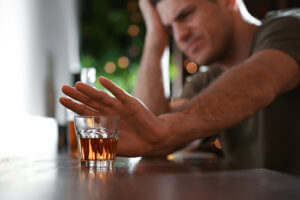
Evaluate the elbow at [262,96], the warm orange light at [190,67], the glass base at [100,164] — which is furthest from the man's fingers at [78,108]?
the warm orange light at [190,67]

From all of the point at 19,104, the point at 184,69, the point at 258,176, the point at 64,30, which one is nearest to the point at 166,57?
the point at 64,30

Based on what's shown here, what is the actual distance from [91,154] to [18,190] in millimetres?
294

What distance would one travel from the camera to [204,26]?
5.74ft

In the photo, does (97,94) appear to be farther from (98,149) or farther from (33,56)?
(33,56)

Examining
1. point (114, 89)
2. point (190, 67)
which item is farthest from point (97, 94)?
point (190, 67)

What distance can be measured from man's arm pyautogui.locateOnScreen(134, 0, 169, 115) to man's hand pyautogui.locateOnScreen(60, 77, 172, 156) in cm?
82

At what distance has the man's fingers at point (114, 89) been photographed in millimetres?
722

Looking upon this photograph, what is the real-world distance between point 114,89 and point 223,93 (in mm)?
369

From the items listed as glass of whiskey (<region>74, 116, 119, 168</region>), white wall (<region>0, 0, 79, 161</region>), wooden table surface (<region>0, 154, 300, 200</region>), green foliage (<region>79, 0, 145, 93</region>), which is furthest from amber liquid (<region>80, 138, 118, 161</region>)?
green foliage (<region>79, 0, 145, 93</region>)

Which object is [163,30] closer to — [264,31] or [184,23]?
[184,23]

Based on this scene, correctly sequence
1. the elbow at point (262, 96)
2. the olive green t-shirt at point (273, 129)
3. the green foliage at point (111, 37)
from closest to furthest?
the elbow at point (262, 96) → the olive green t-shirt at point (273, 129) → the green foliage at point (111, 37)

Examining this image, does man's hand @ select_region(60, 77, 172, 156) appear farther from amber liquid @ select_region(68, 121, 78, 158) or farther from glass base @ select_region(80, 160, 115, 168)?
amber liquid @ select_region(68, 121, 78, 158)

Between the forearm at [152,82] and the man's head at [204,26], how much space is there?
13cm

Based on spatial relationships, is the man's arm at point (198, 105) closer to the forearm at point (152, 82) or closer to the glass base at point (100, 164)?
the glass base at point (100, 164)
